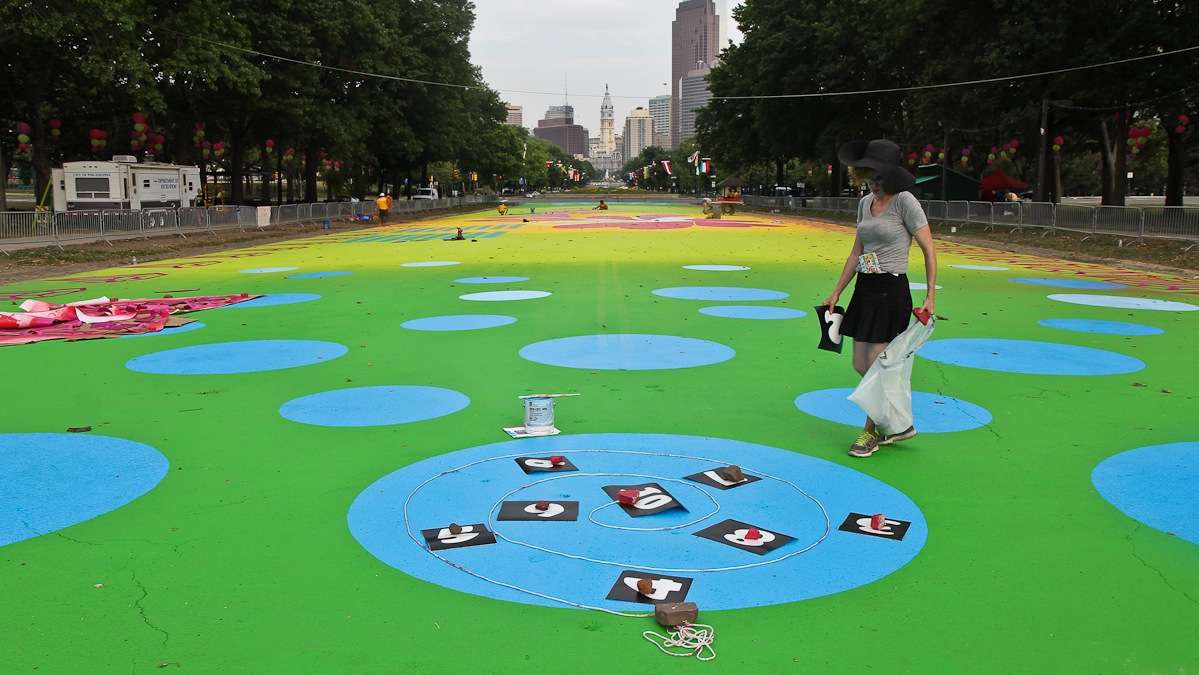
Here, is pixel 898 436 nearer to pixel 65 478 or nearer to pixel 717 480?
pixel 717 480

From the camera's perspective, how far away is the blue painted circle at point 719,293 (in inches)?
566

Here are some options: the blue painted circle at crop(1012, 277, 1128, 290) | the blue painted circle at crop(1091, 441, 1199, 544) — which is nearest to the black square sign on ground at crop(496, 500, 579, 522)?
the blue painted circle at crop(1091, 441, 1199, 544)

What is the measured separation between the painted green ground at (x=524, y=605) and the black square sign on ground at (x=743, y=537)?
0.58 metres

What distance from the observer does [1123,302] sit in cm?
1367

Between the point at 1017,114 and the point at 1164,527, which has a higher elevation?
the point at 1017,114

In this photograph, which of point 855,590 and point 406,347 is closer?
point 855,590

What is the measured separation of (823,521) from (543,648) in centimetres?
199

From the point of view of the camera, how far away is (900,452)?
6074 millimetres

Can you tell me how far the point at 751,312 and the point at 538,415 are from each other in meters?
6.85

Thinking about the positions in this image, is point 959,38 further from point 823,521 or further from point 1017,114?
point 823,521

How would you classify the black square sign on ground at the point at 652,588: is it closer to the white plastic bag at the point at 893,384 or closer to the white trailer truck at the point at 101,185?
the white plastic bag at the point at 893,384

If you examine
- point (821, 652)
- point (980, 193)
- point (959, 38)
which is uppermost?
point (959, 38)

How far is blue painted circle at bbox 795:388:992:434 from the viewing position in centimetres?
677

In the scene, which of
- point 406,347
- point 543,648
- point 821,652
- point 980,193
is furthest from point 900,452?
point 980,193
